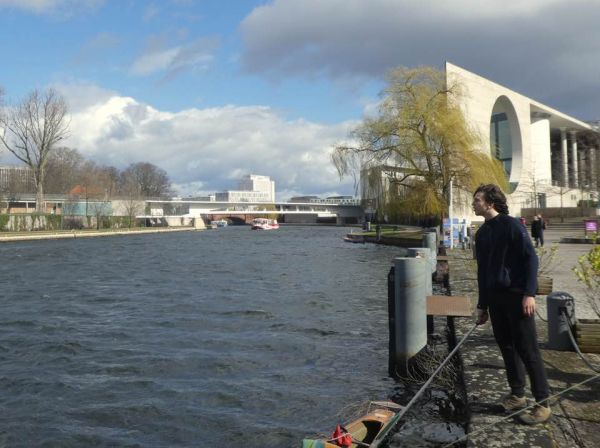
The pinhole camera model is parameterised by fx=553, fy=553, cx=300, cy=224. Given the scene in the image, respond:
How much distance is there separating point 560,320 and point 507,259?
2382mm

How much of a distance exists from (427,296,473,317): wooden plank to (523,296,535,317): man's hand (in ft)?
9.46

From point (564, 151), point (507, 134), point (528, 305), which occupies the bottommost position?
point (528, 305)

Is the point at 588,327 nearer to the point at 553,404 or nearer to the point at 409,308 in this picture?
the point at 553,404

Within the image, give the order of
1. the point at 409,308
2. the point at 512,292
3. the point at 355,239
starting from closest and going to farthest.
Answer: the point at 512,292 → the point at 409,308 → the point at 355,239

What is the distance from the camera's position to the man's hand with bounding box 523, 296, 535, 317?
161 inches

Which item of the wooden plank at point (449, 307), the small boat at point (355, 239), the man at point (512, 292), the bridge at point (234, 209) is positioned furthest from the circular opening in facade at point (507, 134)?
the man at point (512, 292)

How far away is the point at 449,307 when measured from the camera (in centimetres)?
747

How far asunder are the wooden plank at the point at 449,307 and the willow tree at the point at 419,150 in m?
22.9

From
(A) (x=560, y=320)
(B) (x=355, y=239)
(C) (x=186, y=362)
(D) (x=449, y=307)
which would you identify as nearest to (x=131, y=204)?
(B) (x=355, y=239)

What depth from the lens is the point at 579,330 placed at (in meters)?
6.10

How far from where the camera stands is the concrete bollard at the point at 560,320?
6047 mm

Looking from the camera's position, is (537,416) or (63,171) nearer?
(537,416)

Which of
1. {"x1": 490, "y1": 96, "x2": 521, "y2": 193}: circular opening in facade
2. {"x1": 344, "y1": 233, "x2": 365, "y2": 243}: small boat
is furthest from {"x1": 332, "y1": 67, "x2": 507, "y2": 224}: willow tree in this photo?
{"x1": 490, "y1": 96, "x2": 521, "y2": 193}: circular opening in facade

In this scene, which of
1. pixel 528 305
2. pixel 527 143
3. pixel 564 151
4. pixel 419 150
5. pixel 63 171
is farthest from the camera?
pixel 63 171
